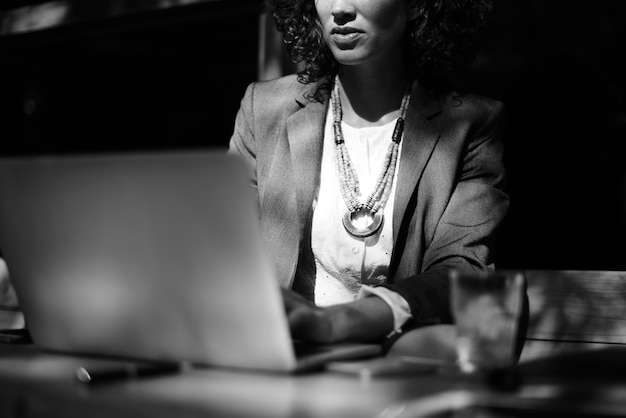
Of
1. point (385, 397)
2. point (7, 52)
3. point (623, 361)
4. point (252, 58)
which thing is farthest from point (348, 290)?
point (7, 52)

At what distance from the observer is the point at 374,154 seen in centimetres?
230

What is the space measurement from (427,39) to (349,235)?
0.55m

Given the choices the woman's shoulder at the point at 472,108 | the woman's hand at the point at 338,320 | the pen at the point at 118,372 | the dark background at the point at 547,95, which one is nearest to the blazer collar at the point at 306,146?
the woman's shoulder at the point at 472,108

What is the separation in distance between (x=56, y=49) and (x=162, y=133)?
586 mm

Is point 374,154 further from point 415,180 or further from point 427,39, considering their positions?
point 427,39

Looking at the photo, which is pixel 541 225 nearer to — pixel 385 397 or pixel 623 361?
pixel 623 361

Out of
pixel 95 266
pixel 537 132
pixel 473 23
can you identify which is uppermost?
pixel 473 23

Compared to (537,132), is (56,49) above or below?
above

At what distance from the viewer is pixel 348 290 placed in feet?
7.47

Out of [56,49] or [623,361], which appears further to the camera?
[56,49]

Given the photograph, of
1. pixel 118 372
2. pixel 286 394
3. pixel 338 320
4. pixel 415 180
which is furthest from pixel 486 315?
pixel 415 180

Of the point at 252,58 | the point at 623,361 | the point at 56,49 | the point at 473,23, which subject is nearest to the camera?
the point at 623,361

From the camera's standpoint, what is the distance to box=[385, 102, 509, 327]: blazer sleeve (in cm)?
174

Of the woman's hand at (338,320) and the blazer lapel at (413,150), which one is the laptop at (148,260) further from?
the blazer lapel at (413,150)
